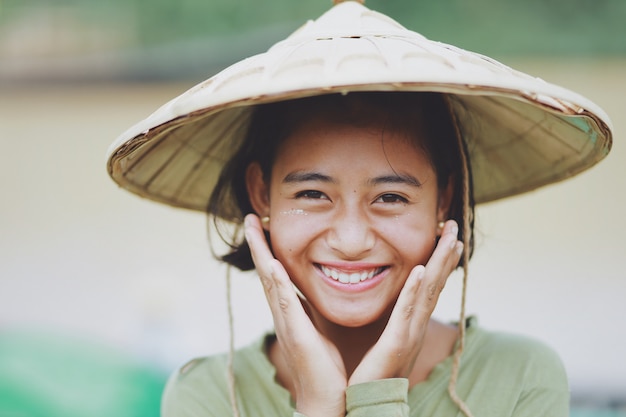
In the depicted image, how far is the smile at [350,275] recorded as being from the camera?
1.94 m

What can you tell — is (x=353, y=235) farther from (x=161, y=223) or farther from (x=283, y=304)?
(x=161, y=223)

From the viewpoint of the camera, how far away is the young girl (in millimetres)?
1665

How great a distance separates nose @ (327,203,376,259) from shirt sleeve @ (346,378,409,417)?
268 millimetres

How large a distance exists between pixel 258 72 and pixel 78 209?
13.3 ft

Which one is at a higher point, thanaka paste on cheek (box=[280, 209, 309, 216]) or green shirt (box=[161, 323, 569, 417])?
thanaka paste on cheek (box=[280, 209, 309, 216])

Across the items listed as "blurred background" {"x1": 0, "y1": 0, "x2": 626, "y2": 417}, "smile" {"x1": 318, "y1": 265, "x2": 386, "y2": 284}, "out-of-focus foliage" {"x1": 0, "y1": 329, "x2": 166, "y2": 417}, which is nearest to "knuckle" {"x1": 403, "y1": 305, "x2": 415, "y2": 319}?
"smile" {"x1": 318, "y1": 265, "x2": 386, "y2": 284}

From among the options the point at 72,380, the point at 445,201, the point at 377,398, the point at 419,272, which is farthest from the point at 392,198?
the point at 72,380

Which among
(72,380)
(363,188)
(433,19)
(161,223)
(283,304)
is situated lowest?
(72,380)

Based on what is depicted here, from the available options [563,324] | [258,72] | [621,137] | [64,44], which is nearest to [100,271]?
[64,44]

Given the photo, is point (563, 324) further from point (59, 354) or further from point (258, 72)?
Answer: point (258, 72)

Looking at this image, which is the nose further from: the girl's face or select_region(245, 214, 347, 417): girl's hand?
select_region(245, 214, 347, 417): girl's hand

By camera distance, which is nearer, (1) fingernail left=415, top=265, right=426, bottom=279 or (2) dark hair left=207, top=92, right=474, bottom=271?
(1) fingernail left=415, top=265, right=426, bottom=279

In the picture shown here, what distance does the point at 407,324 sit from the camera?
1.91 meters

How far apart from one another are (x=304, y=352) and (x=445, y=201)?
55 centimetres
